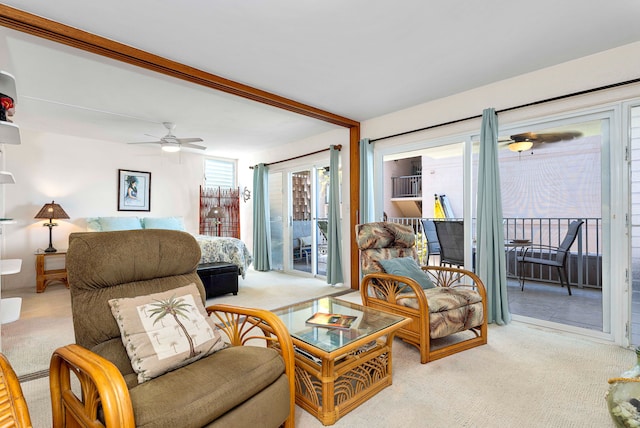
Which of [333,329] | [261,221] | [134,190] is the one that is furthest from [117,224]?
[333,329]

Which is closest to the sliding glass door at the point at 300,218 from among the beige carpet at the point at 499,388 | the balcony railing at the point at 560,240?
the balcony railing at the point at 560,240

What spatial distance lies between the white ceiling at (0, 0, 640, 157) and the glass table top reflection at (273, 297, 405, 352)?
208 cm

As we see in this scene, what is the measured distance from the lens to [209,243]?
453 centimetres

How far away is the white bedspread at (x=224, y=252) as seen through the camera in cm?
446

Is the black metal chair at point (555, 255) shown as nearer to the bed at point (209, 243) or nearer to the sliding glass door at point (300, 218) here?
the sliding glass door at point (300, 218)

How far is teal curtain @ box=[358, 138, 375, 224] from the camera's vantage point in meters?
4.47

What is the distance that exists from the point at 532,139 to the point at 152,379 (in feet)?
12.2

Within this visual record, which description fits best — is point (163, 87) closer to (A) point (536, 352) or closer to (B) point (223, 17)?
(B) point (223, 17)

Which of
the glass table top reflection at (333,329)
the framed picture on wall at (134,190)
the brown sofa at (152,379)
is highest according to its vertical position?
the framed picture on wall at (134,190)

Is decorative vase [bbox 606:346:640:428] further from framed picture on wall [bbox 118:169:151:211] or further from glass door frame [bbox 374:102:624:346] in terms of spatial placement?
framed picture on wall [bbox 118:169:151:211]

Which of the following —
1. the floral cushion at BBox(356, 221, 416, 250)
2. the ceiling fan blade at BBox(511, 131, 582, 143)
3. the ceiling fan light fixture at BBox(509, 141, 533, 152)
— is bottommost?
the floral cushion at BBox(356, 221, 416, 250)

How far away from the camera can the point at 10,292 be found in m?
4.54

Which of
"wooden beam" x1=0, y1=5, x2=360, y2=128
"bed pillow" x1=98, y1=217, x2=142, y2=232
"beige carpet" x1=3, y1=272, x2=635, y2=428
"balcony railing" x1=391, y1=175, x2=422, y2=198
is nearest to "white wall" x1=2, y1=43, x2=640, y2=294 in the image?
"bed pillow" x1=98, y1=217, x2=142, y2=232

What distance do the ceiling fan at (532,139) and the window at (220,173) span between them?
5.43 m
